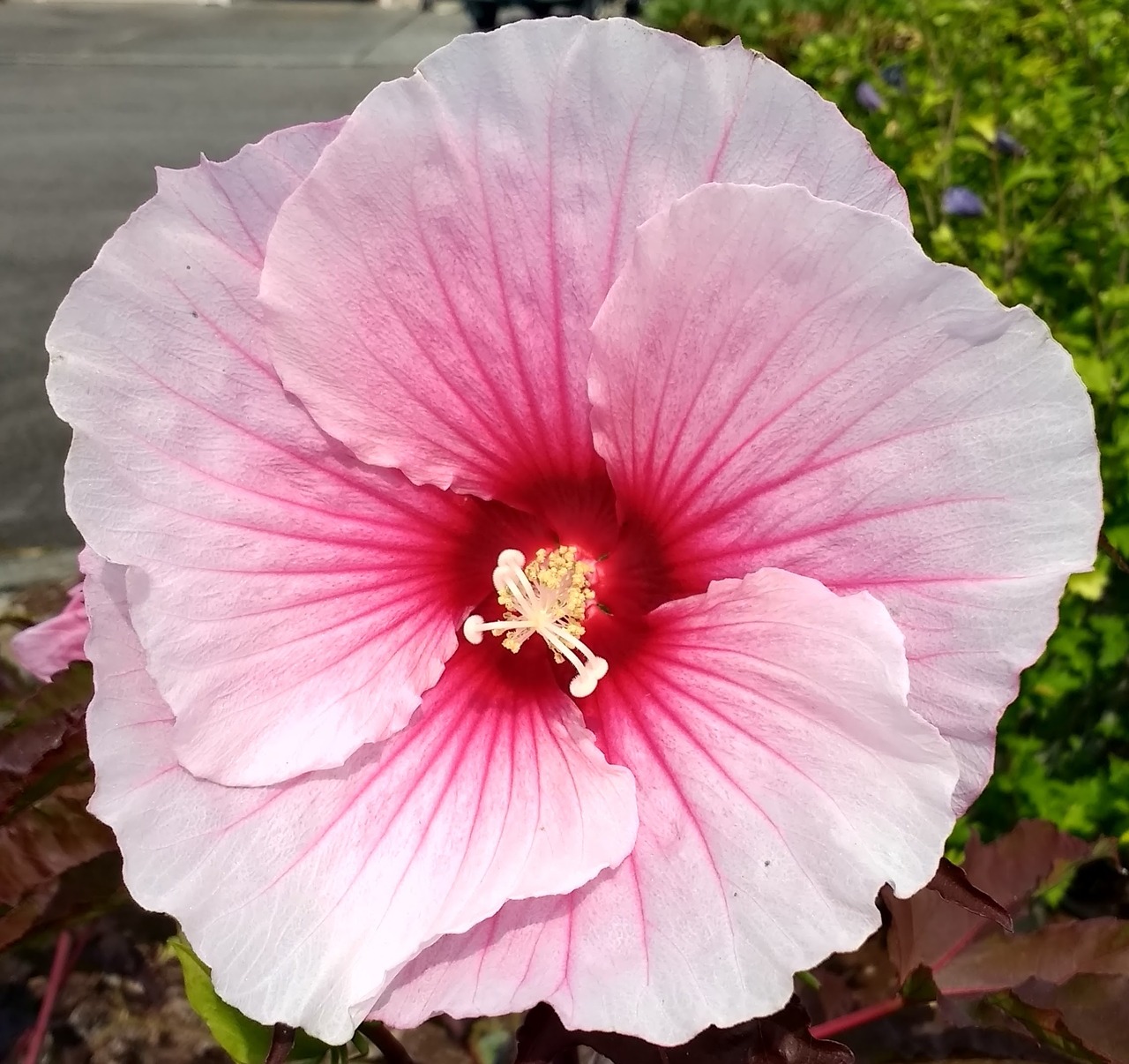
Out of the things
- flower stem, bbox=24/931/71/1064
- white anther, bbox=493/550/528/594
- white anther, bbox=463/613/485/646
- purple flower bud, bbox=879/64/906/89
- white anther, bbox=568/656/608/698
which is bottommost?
flower stem, bbox=24/931/71/1064

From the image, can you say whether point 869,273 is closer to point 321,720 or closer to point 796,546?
point 796,546

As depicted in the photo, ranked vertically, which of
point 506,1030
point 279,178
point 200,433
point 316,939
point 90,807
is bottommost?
point 506,1030

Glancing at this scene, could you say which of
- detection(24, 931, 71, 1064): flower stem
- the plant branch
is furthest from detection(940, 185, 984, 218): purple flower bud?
detection(24, 931, 71, 1064): flower stem

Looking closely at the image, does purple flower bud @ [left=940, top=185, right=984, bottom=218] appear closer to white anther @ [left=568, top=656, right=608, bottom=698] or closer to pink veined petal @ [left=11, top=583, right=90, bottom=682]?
white anther @ [left=568, top=656, right=608, bottom=698]

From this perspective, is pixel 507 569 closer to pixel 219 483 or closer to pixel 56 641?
pixel 219 483

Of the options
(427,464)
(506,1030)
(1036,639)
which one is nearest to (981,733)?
(1036,639)

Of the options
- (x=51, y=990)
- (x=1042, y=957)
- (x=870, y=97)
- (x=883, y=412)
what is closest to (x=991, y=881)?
(x=1042, y=957)
